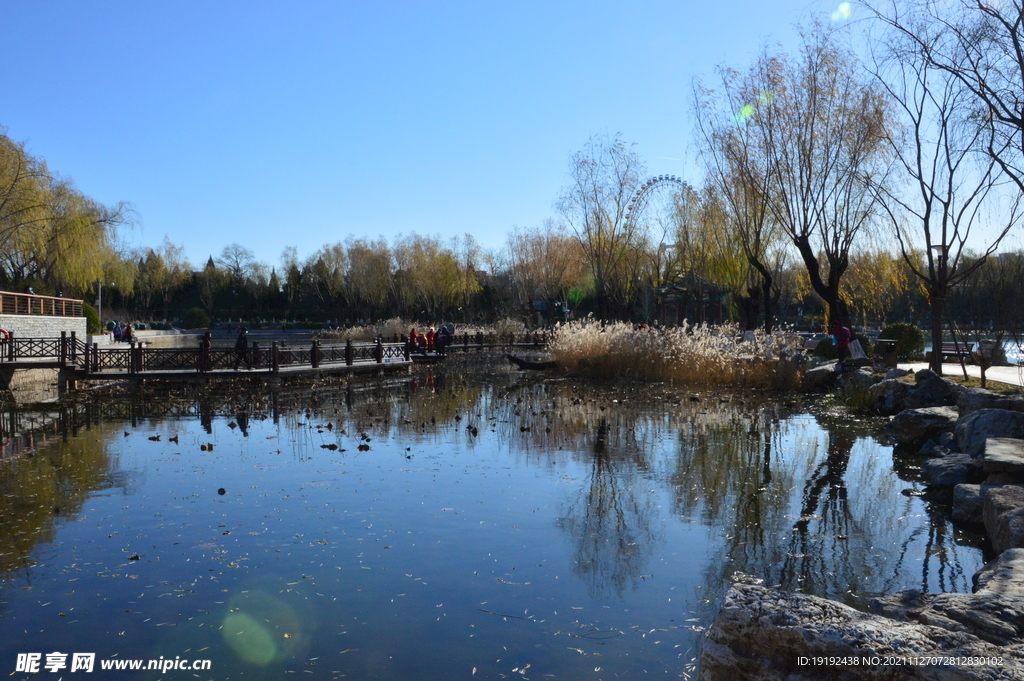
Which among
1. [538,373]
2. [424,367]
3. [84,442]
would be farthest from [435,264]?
[84,442]

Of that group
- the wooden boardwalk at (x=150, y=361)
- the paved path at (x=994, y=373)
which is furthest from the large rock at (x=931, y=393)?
the wooden boardwalk at (x=150, y=361)

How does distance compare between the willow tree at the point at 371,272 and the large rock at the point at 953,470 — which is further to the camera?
the willow tree at the point at 371,272

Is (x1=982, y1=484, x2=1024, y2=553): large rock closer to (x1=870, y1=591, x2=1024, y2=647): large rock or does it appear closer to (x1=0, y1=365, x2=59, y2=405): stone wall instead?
(x1=870, y1=591, x2=1024, y2=647): large rock

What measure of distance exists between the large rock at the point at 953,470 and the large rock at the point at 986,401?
199cm

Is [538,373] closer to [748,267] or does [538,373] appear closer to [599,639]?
[748,267]

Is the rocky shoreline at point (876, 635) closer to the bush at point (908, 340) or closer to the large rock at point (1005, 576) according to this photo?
the large rock at point (1005, 576)

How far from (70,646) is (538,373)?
74.2 feet

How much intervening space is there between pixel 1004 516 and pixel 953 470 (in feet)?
9.32

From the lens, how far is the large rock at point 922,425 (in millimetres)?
12445

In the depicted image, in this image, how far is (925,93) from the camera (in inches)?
721

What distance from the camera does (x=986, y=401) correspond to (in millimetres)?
11594

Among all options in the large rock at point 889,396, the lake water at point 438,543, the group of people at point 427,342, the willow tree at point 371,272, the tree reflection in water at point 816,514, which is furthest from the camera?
the willow tree at point 371,272

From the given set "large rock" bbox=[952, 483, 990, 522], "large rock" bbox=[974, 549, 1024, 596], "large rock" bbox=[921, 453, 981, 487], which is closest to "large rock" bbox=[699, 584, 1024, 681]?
"large rock" bbox=[974, 549, 1024, 596]

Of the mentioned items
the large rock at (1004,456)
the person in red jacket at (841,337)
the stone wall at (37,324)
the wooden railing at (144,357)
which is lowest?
the large rock at (1004,456)
